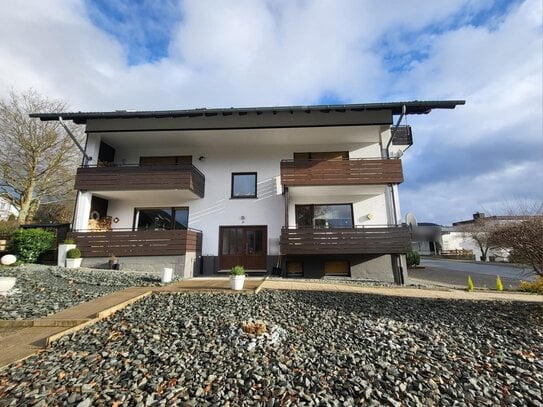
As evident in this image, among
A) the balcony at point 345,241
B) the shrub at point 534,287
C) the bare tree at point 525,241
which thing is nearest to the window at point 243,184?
the balcony at point 345,241

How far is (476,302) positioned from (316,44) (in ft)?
29.2

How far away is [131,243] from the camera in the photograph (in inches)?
418

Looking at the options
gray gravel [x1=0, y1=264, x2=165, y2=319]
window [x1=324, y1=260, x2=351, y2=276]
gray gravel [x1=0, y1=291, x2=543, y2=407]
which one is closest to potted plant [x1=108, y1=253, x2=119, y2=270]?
gray gravel [x1=0, y1=264, x2=165, y2=319]

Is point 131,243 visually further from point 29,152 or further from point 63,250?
point 29,152

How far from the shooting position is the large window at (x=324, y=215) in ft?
41.4

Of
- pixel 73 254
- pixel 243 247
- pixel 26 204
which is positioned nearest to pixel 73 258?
pixel 73 254

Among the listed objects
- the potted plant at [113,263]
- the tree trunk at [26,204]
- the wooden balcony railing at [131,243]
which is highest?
the tree trunk at [26,204]

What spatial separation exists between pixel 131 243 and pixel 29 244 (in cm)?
391

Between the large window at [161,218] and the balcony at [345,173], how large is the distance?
18.1 ft

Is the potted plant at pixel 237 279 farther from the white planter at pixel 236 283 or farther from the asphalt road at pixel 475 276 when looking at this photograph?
the asphalt road at pixel 475 276

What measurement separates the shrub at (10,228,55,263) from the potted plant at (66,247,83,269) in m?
1.44

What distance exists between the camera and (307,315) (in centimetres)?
471

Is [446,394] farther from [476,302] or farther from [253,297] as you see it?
[476,302]

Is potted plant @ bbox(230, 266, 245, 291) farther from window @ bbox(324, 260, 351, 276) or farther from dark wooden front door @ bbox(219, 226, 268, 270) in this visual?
window @ bbox(324, 260, 351, 276)
